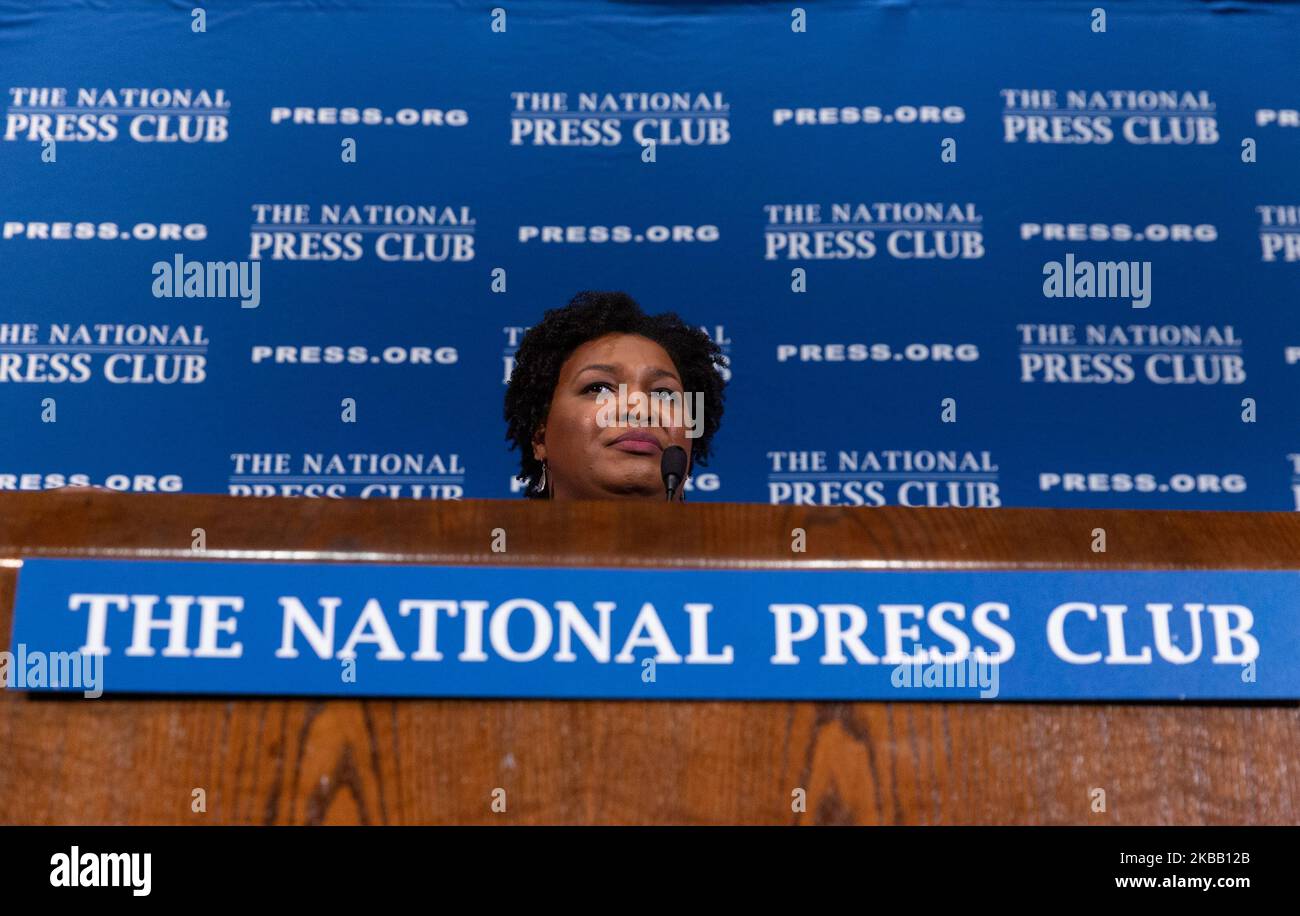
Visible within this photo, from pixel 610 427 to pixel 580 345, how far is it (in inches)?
14.1

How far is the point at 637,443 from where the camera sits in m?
2.10

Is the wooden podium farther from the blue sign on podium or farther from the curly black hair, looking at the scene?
the curly black hair

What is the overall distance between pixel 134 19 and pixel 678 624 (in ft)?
8.48

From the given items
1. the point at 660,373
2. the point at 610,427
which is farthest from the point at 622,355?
the point at 610,427

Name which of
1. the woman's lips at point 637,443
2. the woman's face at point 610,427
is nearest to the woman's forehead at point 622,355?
the woman's face at point 610,427

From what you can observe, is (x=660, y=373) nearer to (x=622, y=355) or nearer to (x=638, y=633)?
(x=622, y=355)

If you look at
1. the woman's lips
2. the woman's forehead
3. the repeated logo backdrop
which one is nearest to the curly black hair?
the woman's forehead

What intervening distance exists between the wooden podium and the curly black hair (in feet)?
4.42

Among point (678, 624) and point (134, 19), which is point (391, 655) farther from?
point (134, 19)

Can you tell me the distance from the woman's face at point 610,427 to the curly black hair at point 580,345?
89 millimetres

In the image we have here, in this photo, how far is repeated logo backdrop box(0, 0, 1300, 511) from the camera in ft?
9.25

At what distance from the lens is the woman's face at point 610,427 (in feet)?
6.88

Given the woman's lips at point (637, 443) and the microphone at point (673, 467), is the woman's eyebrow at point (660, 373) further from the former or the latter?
the microphone at point (673, 467)
